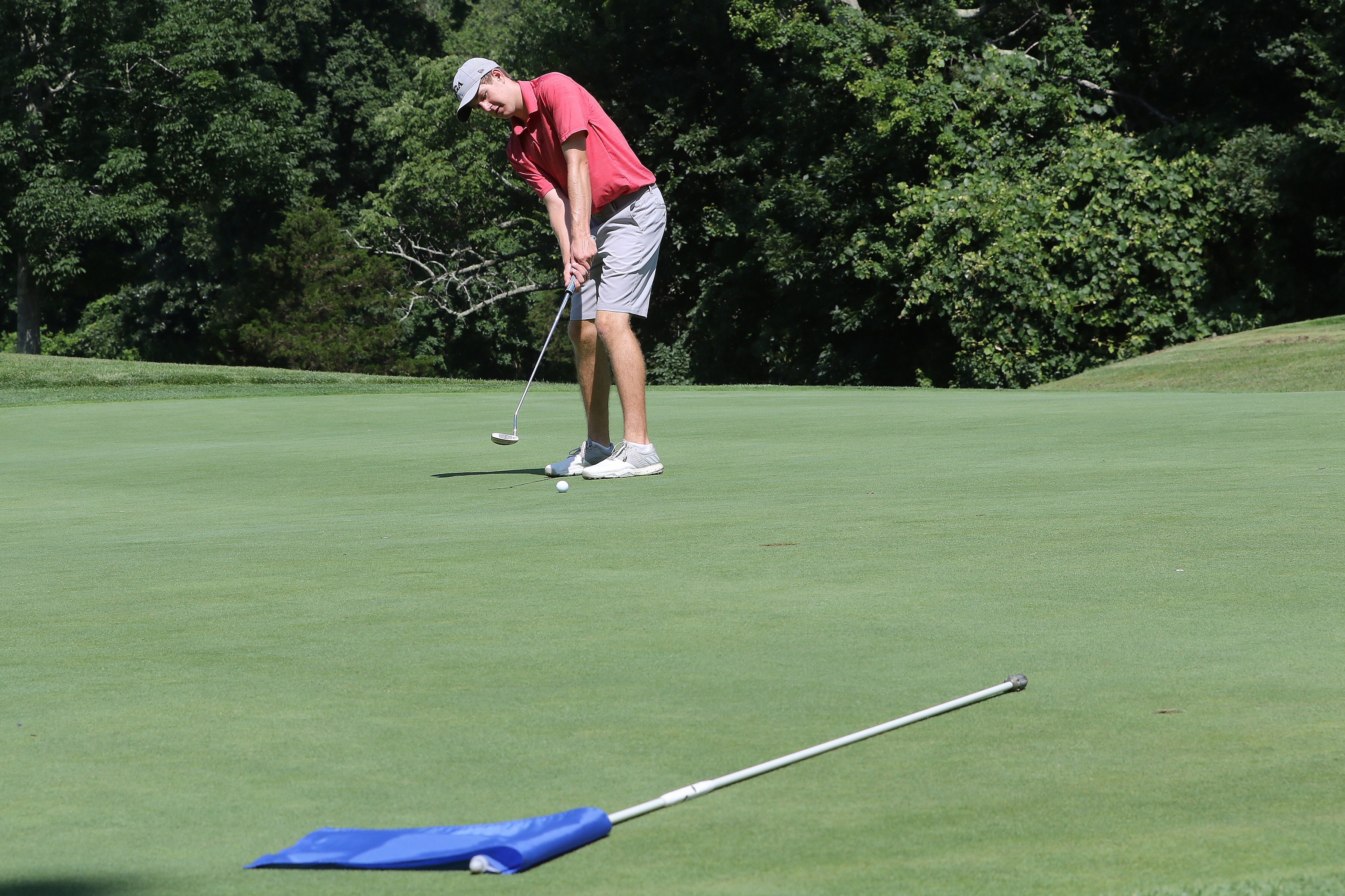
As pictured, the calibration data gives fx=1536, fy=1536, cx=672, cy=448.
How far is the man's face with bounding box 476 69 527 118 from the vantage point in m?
7.13

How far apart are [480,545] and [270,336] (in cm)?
4033

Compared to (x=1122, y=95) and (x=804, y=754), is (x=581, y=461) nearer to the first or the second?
(x=804, y=754)

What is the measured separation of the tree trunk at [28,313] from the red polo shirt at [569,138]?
35.2 metres

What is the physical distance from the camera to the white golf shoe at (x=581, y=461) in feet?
23.4

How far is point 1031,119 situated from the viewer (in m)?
24.7

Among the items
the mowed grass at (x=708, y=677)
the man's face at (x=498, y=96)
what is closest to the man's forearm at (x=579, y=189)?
the man's face at (x=498, y=96)

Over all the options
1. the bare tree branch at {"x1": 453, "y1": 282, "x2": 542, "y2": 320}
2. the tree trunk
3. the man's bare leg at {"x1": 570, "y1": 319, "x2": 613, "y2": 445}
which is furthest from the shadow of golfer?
the tree trunk

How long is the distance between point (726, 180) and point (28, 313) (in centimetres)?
1958

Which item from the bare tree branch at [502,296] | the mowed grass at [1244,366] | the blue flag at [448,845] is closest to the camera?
the blue flag at [448,845]

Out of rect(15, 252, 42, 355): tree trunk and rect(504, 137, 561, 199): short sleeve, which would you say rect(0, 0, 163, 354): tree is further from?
rect(504, 137, 561, 199): short sleeve

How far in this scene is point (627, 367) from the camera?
7.27m

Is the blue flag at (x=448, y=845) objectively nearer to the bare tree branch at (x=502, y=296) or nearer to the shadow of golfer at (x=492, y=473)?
the shadow of golfer at (x=492, y=473)

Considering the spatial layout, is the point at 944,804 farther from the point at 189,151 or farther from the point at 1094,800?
the point at 189,151

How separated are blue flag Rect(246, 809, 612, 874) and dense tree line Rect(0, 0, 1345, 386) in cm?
2084
